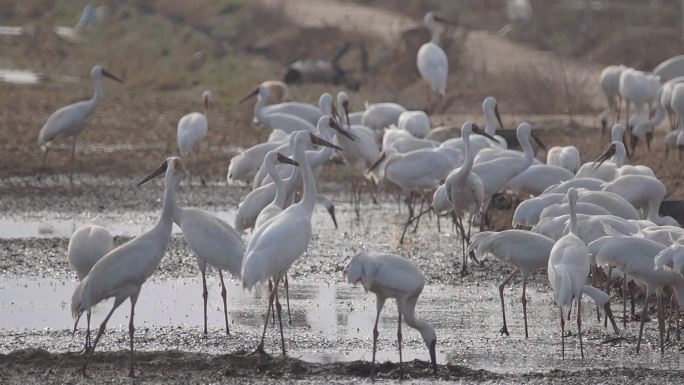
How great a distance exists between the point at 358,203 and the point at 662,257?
303 inches

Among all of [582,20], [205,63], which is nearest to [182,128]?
[205,63]

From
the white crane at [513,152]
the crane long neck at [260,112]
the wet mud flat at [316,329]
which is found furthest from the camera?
the crane long neck at [260,112]

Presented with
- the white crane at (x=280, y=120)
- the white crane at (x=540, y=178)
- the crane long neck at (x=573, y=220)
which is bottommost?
the crane long neck at (x=573, y=220)

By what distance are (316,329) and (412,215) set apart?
16.4ft

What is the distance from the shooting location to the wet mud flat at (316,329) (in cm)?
848

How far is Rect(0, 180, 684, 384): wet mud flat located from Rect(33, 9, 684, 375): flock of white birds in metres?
0.24

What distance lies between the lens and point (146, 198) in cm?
1678

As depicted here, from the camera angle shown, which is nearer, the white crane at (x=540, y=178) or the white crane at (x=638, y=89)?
the white crane at (x=540, y=178)

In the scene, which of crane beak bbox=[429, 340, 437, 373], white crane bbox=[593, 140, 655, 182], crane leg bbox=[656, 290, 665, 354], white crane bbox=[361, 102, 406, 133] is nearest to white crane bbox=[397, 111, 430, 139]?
white crane bbox=[361, 102, 406, 133]

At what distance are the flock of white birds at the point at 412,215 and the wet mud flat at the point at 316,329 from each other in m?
0.24

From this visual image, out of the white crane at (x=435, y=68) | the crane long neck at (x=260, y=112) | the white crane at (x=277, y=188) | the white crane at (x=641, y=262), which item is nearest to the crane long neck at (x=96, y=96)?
the crane long neck at (x=260, y=112)

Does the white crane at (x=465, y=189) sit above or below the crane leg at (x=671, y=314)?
above

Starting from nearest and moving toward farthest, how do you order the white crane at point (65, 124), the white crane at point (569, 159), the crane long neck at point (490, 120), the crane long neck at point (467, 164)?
the crane long neck at point (467, 164), the white crane at point (569, 159), the crane long neck at point (490, 120), the white crane at point (65, 124)

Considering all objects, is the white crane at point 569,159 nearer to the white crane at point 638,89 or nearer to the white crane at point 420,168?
the white crane at point 420,168
